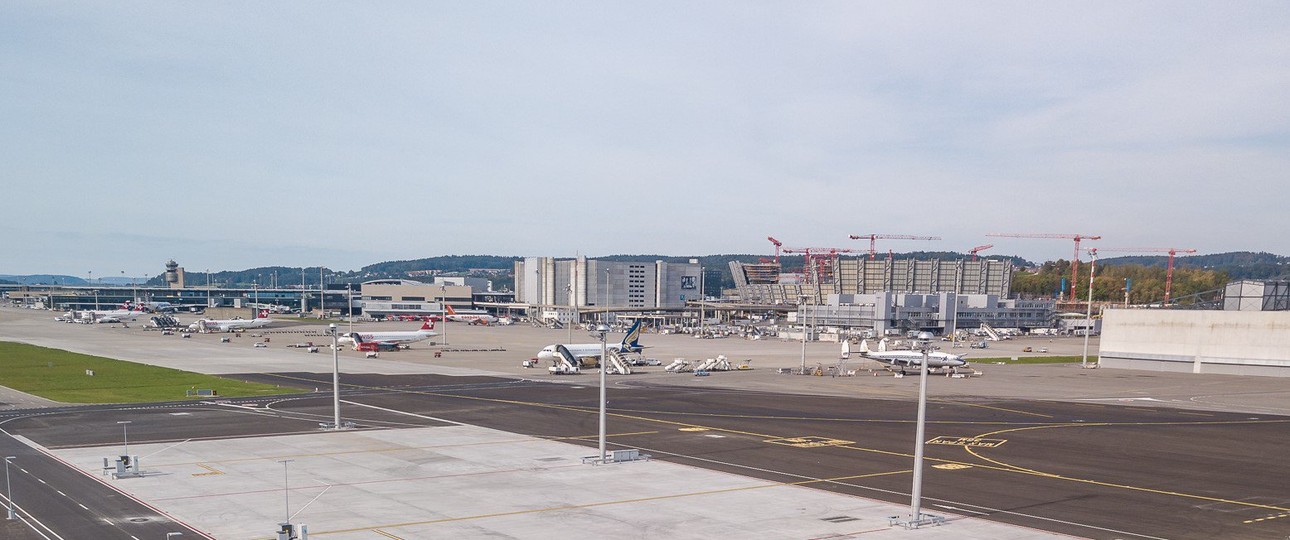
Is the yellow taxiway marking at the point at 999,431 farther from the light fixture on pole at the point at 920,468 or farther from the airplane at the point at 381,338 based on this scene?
the airplane at the point at 381,338

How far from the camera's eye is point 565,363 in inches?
4304

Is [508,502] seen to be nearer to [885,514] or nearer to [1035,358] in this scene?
[885,514]

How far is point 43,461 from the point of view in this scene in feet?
141

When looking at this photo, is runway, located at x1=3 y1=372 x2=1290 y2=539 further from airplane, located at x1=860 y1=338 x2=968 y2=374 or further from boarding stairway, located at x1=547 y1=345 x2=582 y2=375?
airplane, located at x1=860 y1=338 x2=968 y2=374

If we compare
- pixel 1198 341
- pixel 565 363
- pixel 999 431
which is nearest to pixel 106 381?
pixel 565 363

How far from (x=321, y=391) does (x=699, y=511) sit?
189ft

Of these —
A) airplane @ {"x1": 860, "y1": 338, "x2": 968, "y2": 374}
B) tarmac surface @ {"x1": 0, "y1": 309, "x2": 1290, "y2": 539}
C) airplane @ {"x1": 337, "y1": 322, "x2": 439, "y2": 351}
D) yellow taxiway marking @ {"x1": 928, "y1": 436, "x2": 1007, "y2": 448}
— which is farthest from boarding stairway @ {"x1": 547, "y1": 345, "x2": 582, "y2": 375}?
yellow taxiway marking @ {"x1": 928, "y1": 436, "x2": 1007, "y2": 448}

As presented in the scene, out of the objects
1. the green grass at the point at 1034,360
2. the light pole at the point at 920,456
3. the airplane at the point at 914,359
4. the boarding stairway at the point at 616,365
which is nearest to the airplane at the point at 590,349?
the boarding stairway at the point at 616,365

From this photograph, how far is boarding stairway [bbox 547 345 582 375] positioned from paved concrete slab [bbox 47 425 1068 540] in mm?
58380

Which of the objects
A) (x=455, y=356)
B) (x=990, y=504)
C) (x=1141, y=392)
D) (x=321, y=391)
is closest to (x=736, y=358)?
(x=455, y=356)

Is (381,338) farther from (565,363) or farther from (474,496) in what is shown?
(474,496)

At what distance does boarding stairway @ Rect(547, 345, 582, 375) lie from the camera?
4237 inches

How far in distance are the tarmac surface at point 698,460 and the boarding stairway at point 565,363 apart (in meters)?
18.2

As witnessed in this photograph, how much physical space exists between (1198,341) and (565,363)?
272ft
